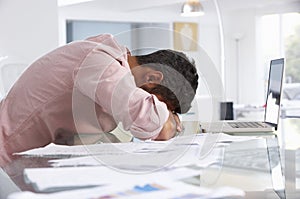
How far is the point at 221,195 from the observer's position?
2.16 feet

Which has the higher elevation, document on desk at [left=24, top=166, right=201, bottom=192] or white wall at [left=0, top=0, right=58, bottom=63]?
white wall at [left=0, top=0, right=58, bottom=63]

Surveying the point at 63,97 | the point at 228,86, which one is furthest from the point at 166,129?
the point at 228,86

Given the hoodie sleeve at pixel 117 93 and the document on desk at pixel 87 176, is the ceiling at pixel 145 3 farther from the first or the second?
the document on desk at pixel 87 176

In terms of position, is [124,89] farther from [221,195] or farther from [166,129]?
[221,195]

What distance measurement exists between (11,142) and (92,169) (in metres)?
0.44

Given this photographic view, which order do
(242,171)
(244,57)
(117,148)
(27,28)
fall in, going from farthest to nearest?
1. (244,57)
2. (27,28)
3. (117,148)
4. (242,171)

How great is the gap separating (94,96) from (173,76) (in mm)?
245

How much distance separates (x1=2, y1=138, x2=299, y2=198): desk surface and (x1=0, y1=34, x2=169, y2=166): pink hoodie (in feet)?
0.42

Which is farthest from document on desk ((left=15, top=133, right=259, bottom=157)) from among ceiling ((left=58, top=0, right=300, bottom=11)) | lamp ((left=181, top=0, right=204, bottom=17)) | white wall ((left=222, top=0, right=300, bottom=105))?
white wall ((left=222, top=0, right=300, bottom=105))

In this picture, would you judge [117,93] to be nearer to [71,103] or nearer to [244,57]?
Answer: [71,103]

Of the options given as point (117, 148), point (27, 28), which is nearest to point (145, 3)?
point (27, 28)

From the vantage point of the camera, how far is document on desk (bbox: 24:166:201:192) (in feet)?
2.24

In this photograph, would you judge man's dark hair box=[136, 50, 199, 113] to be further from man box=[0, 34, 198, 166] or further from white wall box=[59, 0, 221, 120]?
white wall box=[59, 0, 221, 120]

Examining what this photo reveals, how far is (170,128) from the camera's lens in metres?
1.28
